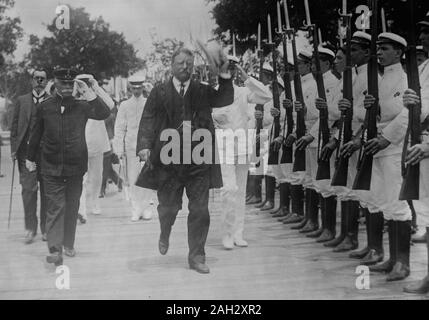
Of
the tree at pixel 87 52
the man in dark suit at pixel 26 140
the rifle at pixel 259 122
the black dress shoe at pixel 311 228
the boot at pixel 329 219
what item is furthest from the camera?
the tree at pixel 87 52

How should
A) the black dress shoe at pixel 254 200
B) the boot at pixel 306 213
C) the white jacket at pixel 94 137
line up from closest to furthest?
the boot at pixel 306 213 < the white jacket at pixel 94 137 < the black dress shoe at pixel 254 200

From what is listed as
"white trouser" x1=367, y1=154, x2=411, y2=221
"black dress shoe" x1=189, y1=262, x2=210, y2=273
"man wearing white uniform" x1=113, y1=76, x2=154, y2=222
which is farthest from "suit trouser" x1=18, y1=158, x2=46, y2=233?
"white trouser" x1=367, y1=154, x2=411, y2=221

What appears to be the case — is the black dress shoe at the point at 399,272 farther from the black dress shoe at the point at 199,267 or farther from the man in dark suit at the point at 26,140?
the man in dark suit at the point at 26,140

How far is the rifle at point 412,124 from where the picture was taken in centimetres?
526

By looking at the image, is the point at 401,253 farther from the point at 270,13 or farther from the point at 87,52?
the point at 87,52

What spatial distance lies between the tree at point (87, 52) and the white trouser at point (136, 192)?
5.90ft

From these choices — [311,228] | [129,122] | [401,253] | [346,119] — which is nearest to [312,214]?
[311,228]

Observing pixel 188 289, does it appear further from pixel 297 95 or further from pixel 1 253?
pixel 297 95

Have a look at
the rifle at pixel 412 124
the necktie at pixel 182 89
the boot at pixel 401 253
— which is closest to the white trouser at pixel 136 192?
the necktie at pixel 182 89

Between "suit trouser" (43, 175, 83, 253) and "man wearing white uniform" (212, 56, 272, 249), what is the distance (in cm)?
146

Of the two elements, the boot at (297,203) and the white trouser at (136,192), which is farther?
the white trouser at (136,192)

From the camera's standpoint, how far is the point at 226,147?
7281 millimetres

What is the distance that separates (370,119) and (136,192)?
4195 millimetres
